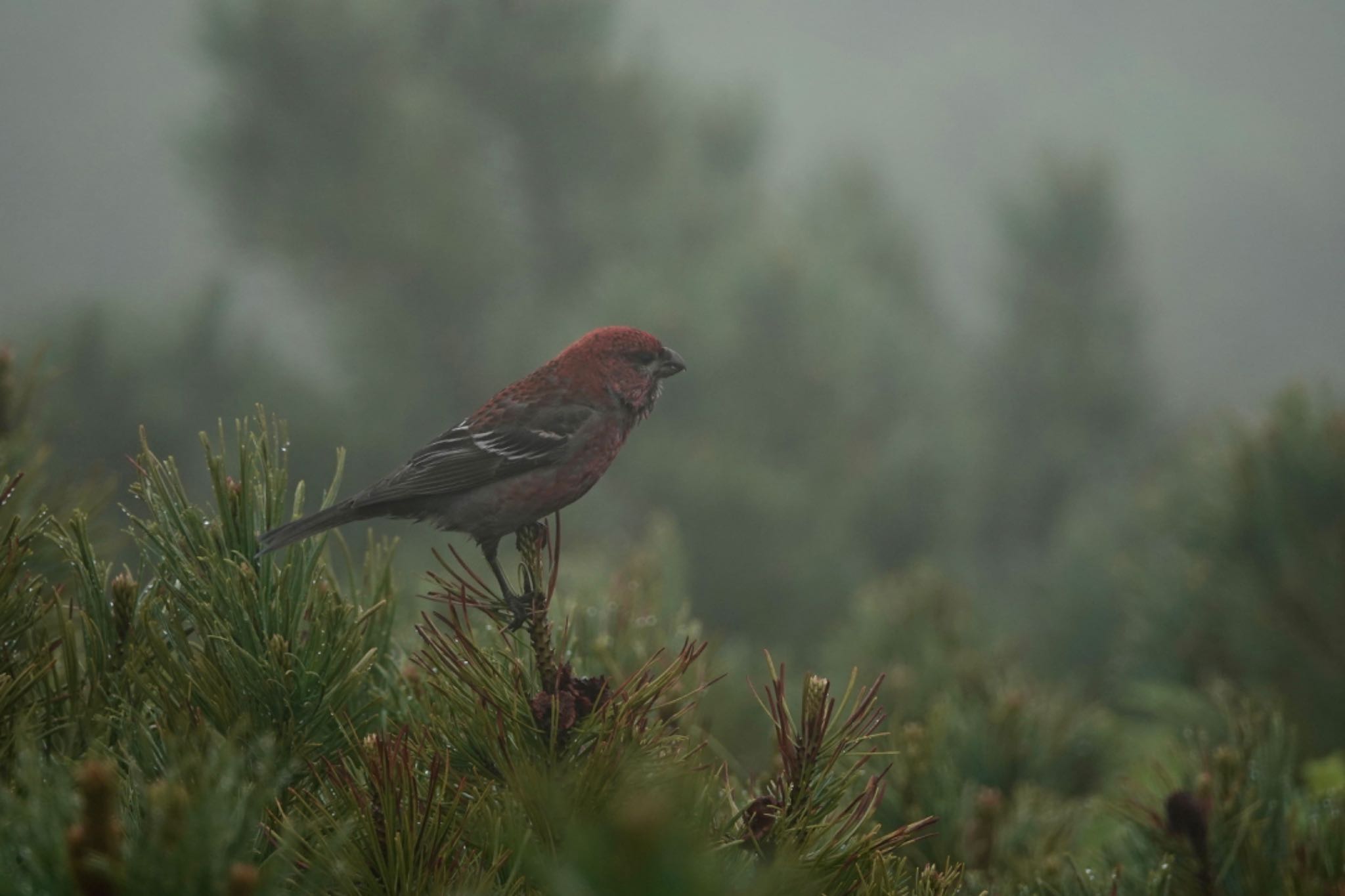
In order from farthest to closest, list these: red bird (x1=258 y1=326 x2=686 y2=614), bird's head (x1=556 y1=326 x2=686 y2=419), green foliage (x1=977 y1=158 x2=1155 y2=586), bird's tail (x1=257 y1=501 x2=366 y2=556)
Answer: green foliage (x1=977 y1=158 x2=1155 y2=586)
bird's head (x1=556 y1=326 x2=686 y2=419)
red bird (x1=258 y1=326 x2=686 y2=614)
bird's tail (x1=257 y1=501 x2=366 y2=556)

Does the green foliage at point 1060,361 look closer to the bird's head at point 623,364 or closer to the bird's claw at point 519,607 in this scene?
the bird's head at point 623,364

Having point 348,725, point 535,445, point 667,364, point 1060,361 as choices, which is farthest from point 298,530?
point 1060,361

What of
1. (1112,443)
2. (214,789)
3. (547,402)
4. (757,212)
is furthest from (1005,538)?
(214,789)

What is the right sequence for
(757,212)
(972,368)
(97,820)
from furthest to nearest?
(757,212) < (972,368) < (97,820)

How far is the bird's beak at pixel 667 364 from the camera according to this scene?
1191 mm

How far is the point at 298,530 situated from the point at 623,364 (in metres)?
0.52

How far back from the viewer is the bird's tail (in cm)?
71

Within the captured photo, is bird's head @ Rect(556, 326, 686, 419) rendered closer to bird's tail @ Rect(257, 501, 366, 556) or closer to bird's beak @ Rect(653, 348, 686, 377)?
bird's beak @ Rect(653, 348, 686, 377)

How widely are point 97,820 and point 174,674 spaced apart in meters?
0.25

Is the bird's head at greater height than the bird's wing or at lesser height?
greater

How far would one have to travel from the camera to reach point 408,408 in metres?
11.0

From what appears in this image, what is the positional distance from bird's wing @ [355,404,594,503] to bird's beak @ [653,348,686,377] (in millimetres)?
96

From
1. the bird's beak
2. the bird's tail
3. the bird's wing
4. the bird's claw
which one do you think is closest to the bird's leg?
the bird's claw

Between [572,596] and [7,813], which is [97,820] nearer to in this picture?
[7,813]
